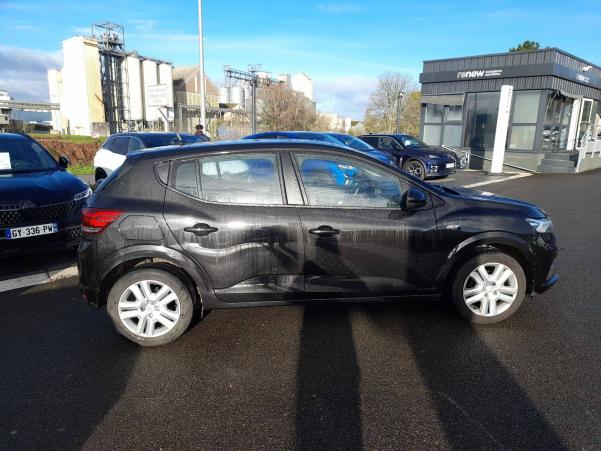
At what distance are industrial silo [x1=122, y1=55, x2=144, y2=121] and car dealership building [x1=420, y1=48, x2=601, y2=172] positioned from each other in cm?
4801

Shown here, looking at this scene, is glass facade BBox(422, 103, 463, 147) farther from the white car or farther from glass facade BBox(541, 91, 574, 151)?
the white car

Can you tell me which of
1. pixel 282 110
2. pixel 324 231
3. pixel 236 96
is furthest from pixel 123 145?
pixel 236 96

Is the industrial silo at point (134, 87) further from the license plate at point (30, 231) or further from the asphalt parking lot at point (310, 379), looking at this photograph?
the asphalt parking lot at point (310, 379)

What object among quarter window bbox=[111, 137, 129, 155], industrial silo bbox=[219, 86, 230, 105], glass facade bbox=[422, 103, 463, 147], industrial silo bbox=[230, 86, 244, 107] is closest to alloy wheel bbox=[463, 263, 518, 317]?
quarter window bbox=[111, 137, 129, 155]

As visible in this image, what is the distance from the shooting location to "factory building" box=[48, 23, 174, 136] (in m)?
53.2

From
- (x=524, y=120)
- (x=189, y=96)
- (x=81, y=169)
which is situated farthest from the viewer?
(x=189, y=96)

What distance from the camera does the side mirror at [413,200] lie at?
3441 millimetres

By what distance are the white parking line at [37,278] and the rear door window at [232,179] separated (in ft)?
8.61

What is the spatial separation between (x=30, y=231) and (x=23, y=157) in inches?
76.9

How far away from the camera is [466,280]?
12.0ft

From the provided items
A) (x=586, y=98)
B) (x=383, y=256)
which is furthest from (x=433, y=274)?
(x=586, y=98)

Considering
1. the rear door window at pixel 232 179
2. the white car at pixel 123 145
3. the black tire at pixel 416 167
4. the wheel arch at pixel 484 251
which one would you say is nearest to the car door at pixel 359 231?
the wheel arch at pixel 484 251

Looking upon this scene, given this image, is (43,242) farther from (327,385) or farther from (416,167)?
(416,167)

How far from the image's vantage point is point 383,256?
11.5 feet
